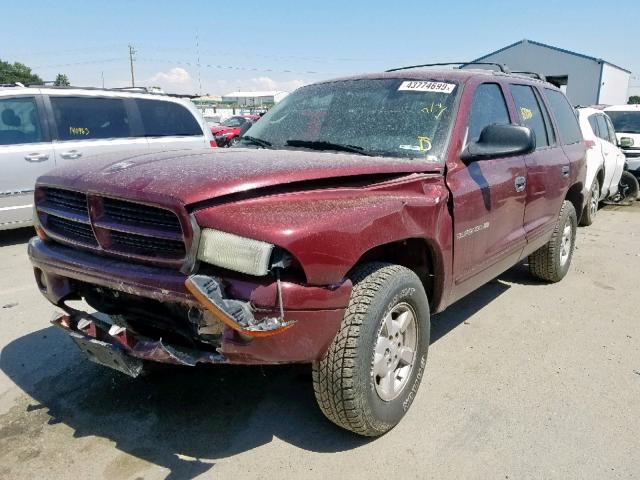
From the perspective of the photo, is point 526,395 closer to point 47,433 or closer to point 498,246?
point 498,246

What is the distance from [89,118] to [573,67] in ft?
123

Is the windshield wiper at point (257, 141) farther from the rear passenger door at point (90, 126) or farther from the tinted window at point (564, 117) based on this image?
the rear passenger door at point (90, 126)

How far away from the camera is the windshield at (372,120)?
3.00 metres

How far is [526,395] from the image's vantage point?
3002 mm

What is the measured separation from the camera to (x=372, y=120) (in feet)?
10.4

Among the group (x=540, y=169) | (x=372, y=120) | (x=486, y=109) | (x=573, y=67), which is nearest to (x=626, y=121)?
(x=540, y=169)

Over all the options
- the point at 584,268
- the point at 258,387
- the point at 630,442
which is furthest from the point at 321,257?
the point at 584,268

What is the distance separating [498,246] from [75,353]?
291 cm

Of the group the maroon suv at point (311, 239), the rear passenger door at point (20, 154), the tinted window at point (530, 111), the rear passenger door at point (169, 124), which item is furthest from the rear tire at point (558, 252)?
the rear passenger door at point (20, 154)

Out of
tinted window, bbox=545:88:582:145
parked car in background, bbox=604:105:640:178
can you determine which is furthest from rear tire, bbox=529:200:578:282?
parked car in background, bbox=604:105:640:178

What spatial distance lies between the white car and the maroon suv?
503cm

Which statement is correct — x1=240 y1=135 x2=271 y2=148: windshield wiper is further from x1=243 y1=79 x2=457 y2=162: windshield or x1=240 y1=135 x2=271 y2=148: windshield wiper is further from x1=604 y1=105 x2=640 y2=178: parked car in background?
x1=604 y1=105 x2=640 y2=178: parked car in background

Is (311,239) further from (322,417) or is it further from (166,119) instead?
(166,119)

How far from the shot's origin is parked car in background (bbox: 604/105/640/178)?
1066 cm
